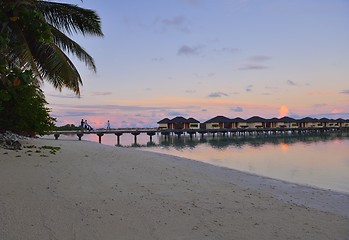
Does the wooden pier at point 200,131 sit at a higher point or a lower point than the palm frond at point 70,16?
lower

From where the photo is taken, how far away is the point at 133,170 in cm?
968

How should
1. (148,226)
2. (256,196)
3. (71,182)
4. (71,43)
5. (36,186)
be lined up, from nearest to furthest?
(148,226) < (36,186) < (71,182) < (256,196) < (71,43)

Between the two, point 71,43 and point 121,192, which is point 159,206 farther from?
point 71,43


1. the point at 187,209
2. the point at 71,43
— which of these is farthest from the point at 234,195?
the point at 71,43

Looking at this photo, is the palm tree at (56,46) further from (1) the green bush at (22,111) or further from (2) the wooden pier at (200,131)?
(2) the wooden pier at (200,131)

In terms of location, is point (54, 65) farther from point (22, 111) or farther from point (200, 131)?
point (200, 131)

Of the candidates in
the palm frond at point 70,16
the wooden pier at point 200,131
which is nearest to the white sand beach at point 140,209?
the palm frond at point 70,16

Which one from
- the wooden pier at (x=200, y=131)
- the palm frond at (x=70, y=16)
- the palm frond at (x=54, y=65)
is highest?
the palm frond at (x=70, y=16)

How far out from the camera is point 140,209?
5.53 m

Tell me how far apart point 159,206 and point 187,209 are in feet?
1.63

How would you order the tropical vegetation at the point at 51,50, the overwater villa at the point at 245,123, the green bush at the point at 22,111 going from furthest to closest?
1. the overwater villa at the point at 245,123
2. the green bush at the point at 22,111
3. the tropical vegetation at the point at 51,50

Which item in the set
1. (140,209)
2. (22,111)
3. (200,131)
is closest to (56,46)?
(22,111)

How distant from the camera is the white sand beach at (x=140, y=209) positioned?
179 inches

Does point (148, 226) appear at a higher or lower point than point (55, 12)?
lower
